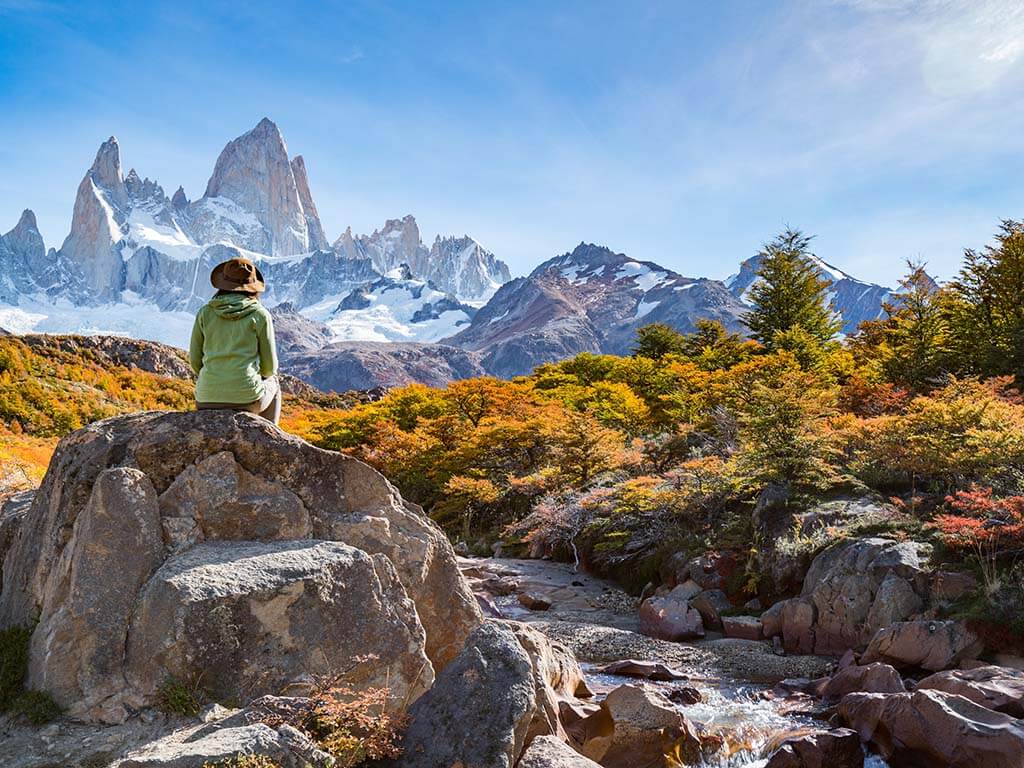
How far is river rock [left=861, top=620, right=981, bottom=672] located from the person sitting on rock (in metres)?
9.68

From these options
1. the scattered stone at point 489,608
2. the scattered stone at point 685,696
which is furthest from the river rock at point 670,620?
the scattered stone at point 685,696

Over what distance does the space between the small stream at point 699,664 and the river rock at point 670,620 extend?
35 cm

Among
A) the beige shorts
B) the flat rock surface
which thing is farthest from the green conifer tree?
the beige shorts

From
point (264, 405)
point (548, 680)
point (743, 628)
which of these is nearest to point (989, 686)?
point (548, 680)

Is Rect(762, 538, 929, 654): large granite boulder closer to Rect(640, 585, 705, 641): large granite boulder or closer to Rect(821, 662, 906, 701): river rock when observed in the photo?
Rect(640, 585, 705, 641): large granite boulder

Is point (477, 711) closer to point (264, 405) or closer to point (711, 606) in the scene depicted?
point (264, 405)

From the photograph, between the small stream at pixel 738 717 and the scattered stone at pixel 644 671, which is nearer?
the small stream at pixel 738 717

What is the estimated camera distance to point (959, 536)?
10695mm

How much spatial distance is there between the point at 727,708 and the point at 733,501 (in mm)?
9239

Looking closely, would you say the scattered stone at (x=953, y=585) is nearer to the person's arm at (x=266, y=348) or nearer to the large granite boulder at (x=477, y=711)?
the large granite boulder at (x=477, y=711)

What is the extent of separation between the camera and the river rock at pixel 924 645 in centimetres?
958

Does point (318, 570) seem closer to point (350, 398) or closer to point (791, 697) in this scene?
point (791, 697)

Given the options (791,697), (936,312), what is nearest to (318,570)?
(791,697)

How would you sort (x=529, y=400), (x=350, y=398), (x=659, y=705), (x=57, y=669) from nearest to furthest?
1. (x=57, y=669)
2. (x=659, y=705)
3. (x=529, y=400)
4. (x=350, y=398)
